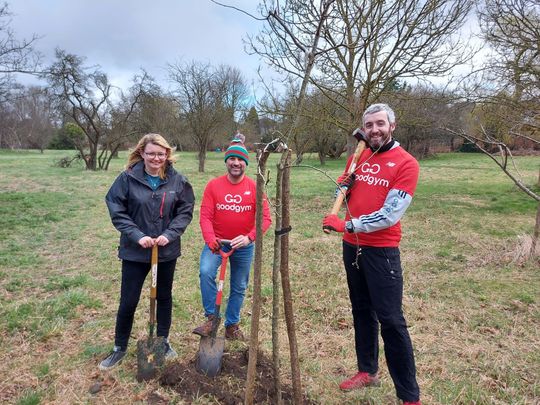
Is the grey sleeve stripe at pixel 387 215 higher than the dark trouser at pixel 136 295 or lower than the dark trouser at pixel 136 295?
higher

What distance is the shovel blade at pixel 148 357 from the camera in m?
3.15

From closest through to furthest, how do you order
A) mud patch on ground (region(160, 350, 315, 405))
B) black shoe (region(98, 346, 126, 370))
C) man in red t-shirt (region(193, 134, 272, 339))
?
mud patch on ground (region(160, 350, 315, 405)) < black shoe (region(98, 346, 126, 370)) < man in red t-shirt (region(193, 134, 272, 339))

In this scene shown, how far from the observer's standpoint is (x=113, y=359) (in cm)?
338

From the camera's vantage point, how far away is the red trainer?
3.11 metres

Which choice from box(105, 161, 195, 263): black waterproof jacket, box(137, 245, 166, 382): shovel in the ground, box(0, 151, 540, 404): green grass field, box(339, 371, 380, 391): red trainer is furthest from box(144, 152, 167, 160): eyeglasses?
box(339, 371, 380, 391): red trainer

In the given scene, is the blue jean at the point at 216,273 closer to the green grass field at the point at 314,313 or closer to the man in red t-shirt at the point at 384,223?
the green grass field at the point at 314,313

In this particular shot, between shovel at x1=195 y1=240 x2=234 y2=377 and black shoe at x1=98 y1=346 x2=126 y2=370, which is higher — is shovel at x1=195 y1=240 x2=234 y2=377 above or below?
above

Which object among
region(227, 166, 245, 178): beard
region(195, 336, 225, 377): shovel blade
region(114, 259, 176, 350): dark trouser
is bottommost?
region(195, 336, 225, 377): shovel blade

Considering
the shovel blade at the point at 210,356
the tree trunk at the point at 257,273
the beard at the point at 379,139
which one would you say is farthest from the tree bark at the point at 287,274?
the shovel blade at the point at 210,356

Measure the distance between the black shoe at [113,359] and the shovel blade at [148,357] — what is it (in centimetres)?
35

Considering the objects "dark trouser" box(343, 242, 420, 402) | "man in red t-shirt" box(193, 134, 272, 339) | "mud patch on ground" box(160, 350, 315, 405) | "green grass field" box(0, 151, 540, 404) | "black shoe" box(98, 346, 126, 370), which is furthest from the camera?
"man in red t-shirt" box(193, 134, 272, 339)

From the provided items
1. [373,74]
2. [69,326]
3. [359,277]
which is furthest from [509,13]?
[69,326]

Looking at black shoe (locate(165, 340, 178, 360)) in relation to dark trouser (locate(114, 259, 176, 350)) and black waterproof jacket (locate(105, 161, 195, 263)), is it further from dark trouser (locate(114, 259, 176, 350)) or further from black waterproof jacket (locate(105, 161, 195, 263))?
black waterproof jacket (locate(105, 161, 195, 263))

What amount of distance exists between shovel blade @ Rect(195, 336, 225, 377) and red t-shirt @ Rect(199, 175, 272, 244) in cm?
89
